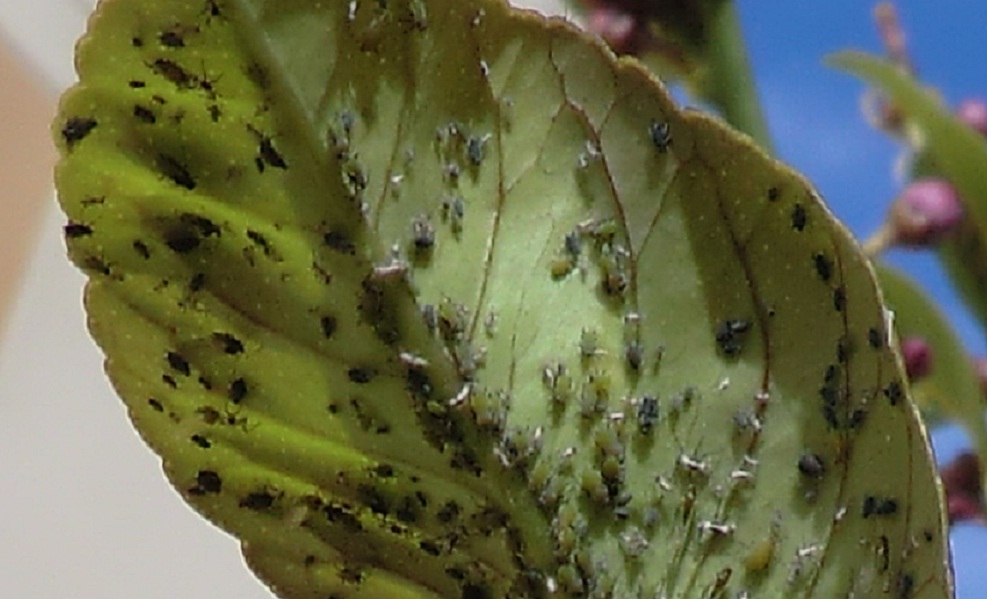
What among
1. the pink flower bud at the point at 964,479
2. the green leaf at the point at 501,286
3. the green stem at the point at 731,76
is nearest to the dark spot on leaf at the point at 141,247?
the green leaf at the point at 501,286

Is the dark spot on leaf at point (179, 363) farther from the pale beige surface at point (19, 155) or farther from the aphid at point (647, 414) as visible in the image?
the pale beige surface at point (19, 155)

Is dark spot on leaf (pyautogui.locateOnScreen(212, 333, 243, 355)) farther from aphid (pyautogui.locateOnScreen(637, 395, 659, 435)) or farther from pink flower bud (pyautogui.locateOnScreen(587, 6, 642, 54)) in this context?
pink flower bud (pyautogui.locateOnScreen(587, 6, 642, 54))

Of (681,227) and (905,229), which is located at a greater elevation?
(905,229)

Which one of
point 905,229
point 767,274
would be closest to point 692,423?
point 767,274

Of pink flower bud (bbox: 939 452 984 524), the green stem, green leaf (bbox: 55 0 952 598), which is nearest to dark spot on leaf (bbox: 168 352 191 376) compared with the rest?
green leaf (bbox: 55 0 952 598)

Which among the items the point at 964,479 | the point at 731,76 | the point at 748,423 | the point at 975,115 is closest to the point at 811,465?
the point at 748,423

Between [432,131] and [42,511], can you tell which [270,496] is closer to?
[432,131]
